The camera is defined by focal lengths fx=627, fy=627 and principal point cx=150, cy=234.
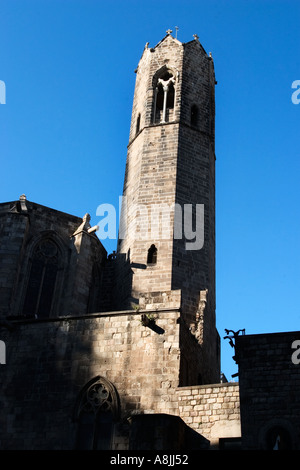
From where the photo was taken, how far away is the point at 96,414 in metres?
15.6

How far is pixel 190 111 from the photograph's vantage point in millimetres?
25219

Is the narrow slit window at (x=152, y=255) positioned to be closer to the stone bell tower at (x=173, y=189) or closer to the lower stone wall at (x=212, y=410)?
the stone bell tower at (x=173, y=189)

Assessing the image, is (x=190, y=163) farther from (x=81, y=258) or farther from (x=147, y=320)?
(x=147, y=320)

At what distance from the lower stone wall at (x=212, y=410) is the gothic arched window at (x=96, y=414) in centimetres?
175

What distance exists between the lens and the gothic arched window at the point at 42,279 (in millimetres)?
21406

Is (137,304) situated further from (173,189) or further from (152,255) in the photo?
(173,189)

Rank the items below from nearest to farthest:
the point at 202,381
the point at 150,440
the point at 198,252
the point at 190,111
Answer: the point at 150,440
the point at 202,381
the point at 198,252
the point at 190,111

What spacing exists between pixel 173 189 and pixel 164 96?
502cm

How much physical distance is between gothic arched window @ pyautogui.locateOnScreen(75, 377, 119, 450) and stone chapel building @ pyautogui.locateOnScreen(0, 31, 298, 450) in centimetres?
3

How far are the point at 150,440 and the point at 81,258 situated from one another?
9699 millimetres

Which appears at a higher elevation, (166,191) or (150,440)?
(166,191)

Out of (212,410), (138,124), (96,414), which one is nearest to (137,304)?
(96,414)

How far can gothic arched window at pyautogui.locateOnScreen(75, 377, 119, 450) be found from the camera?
50.3 ft

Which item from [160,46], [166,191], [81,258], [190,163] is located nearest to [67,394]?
[81,258]
